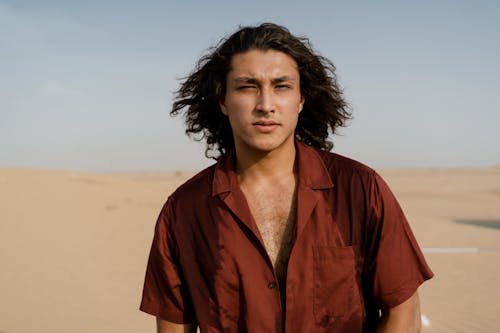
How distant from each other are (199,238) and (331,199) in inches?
26.6

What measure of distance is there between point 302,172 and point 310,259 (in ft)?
1.56

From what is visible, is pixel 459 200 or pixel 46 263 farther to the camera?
pixel 459 200

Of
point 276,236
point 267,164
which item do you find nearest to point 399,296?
point 276,236

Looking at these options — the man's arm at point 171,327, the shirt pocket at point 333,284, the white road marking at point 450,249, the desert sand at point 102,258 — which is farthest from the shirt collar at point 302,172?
the white road marking at point 450,249

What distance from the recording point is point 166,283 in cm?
310

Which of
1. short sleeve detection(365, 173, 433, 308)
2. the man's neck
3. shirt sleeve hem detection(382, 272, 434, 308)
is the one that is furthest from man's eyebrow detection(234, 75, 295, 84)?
shirt sleeve hem detection(382, 272, 434, 308)

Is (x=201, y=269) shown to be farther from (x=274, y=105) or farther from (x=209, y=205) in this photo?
(x=274, y=105)

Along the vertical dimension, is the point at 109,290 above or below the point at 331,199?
below

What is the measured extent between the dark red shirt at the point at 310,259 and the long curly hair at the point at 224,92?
2.49 feet

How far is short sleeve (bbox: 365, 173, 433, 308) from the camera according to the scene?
9.09 feet

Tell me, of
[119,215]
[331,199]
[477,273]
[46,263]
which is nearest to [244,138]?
[331,199]

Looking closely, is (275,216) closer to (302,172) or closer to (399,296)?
Result: (302,172)

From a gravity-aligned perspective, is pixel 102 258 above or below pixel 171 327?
below

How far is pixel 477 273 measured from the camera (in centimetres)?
1034
